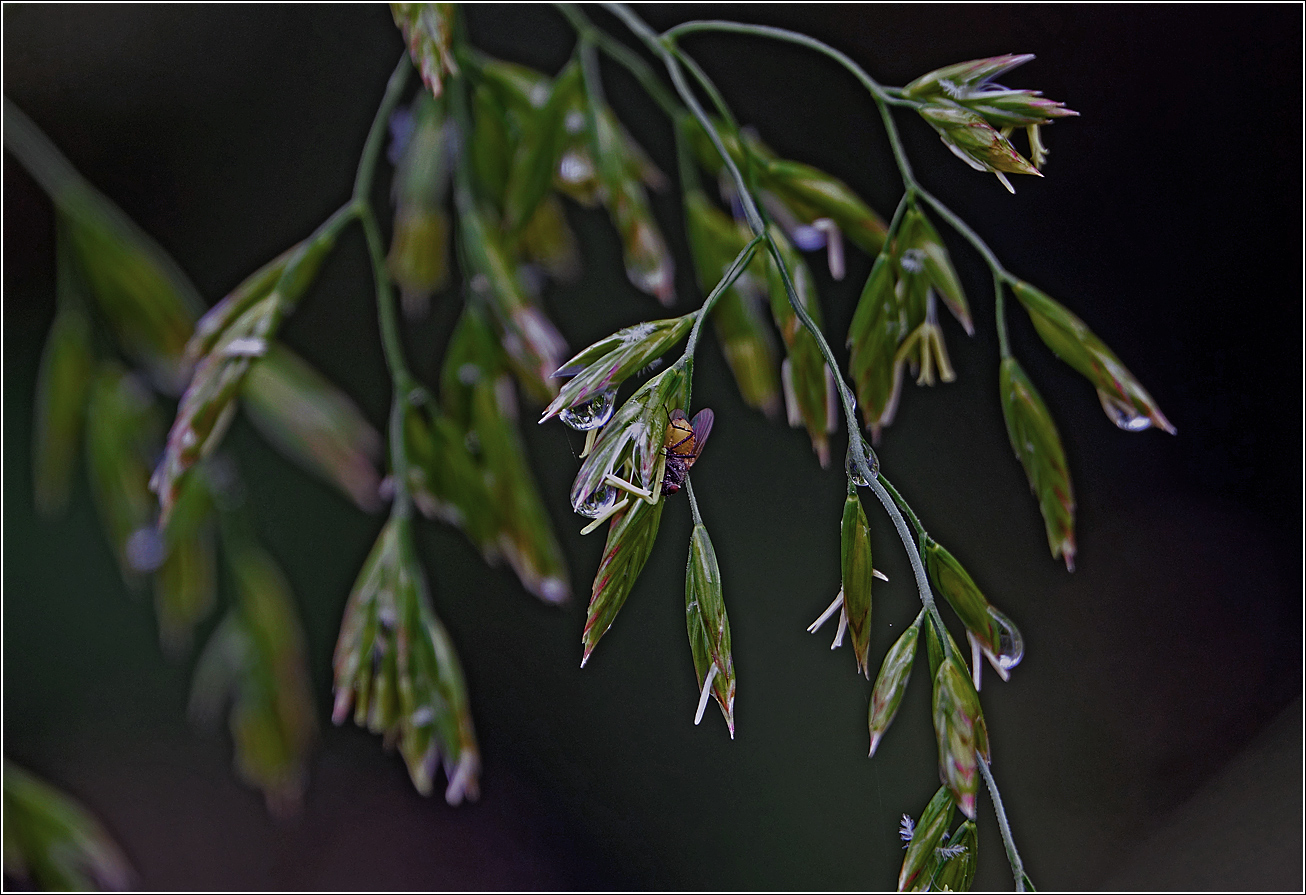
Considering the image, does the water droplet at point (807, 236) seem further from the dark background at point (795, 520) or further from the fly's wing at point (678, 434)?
the dark background at point (795, 520)

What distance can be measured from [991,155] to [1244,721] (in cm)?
106

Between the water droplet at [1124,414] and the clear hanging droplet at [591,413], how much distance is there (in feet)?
0.61

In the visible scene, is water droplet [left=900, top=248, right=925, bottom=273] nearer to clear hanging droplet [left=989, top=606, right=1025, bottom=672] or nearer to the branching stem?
the branching stem

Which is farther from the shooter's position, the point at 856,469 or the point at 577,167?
the point at 577,167

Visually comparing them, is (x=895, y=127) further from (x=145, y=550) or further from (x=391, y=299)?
(x=145, y=550)

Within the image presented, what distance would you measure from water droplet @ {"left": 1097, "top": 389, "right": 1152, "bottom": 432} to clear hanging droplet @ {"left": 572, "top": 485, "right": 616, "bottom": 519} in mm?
189

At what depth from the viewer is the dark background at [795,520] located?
877 millimetres

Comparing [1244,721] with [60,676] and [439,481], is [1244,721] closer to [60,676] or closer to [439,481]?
[439,481]

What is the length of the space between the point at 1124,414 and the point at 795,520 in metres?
0.63

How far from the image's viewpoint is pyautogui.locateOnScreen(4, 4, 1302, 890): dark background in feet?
2.88

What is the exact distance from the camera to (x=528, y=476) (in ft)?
1.56

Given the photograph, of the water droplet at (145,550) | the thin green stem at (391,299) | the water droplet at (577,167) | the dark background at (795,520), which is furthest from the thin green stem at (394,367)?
the dark background at (795,520)

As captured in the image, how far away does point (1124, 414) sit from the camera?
0.31m

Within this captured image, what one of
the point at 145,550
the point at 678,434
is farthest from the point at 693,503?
the point at 145,550
